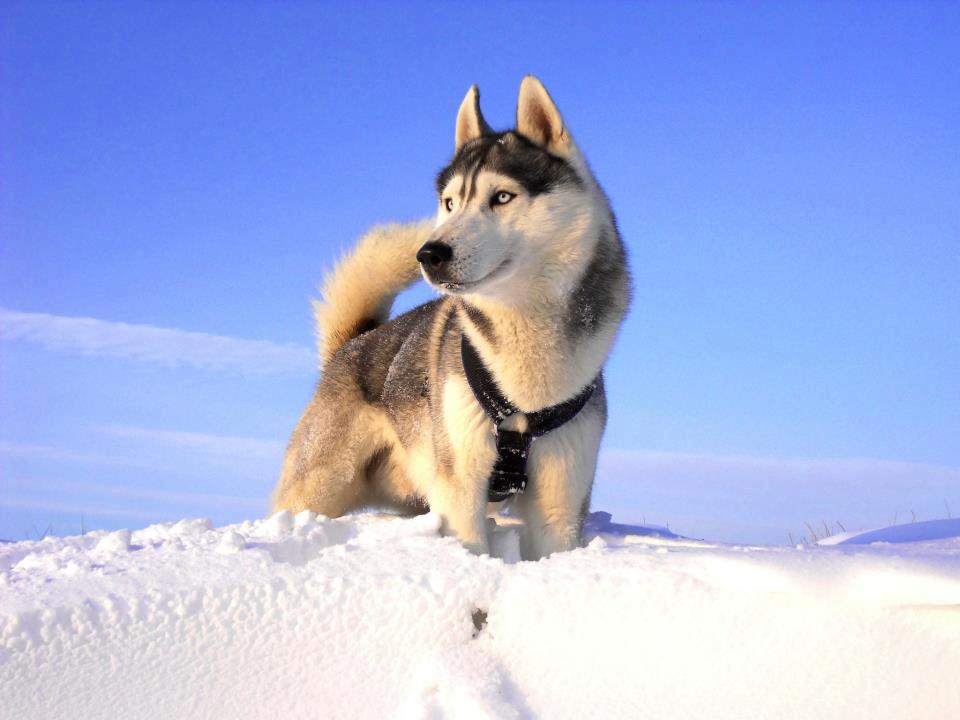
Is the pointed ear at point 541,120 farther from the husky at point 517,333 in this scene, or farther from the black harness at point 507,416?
the black harness at point 507,416

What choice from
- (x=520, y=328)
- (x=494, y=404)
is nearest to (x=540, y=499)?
(x=494, y=404)

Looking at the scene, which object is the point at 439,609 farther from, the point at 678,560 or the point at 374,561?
the point at 678,560

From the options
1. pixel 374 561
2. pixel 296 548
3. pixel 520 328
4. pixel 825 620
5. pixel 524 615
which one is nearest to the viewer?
pixel 825 620

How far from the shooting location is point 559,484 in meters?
4.02

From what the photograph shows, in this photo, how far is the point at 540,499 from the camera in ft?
13.3

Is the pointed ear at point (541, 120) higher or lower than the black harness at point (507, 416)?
higher

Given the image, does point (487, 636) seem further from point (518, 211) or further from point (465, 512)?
point (518, 211)

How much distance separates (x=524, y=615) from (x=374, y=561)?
2.10ft

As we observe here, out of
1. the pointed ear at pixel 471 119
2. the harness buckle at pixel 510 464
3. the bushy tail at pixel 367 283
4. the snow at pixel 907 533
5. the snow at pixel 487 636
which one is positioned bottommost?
the snow at pixel 487 636

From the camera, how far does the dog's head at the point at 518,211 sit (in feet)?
11.5

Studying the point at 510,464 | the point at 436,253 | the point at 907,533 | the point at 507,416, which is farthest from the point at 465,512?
the point at 907,533

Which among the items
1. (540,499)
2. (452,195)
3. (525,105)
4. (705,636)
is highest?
(525,105)

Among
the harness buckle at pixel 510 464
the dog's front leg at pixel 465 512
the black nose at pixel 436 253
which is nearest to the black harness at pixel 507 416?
the harness buckle at pixel 510 464

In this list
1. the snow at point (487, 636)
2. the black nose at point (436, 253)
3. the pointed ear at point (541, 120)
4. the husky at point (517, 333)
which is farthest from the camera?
the pointed ear at point (541, 120)
